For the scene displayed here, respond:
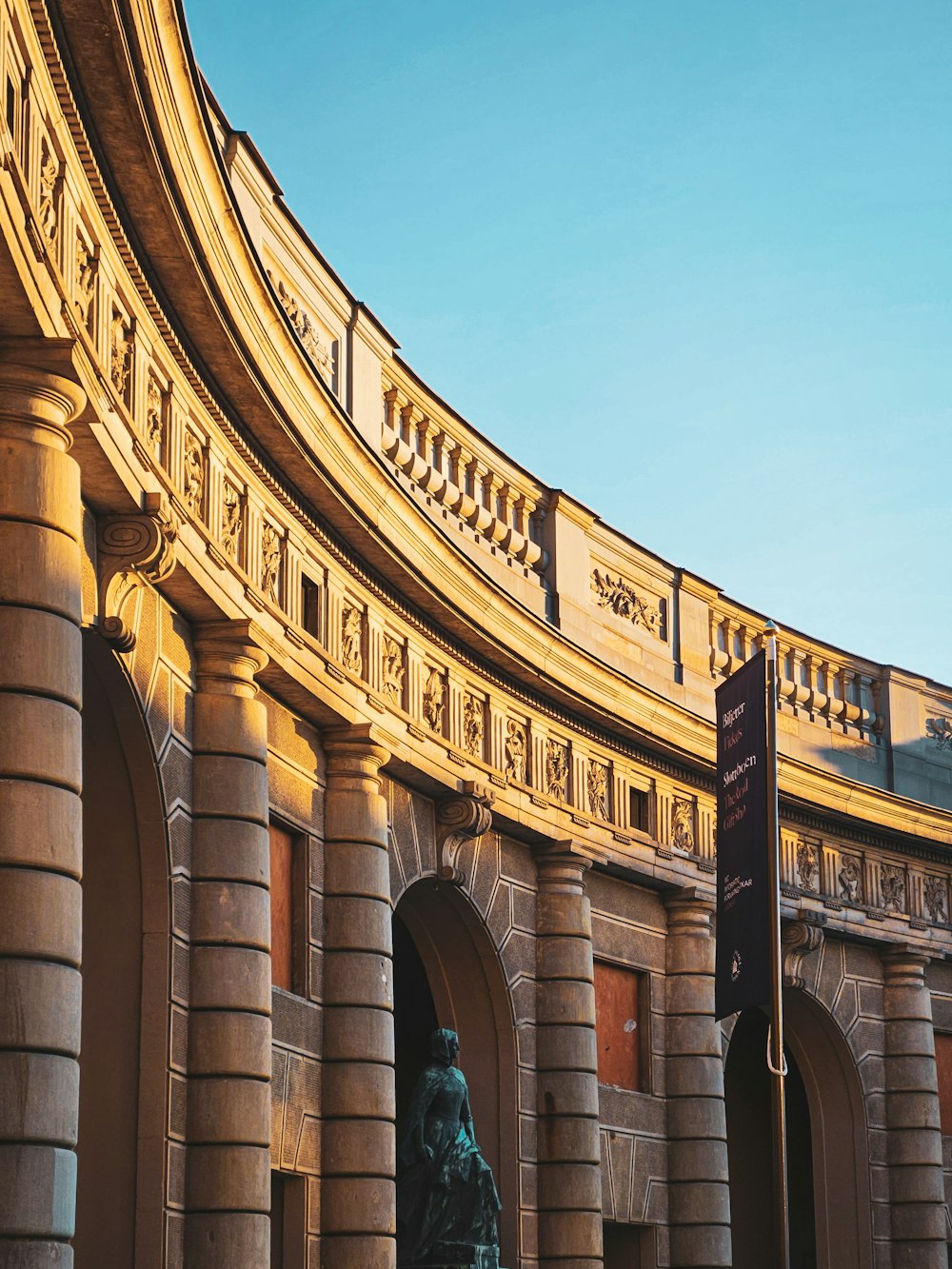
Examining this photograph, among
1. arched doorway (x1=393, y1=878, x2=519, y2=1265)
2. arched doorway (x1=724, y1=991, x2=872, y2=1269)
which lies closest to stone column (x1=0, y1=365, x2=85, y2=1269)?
arched doorway (x1=393, y1=878, x2=519, y2=1265)

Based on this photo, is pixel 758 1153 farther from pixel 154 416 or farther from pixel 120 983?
pixel 154 416

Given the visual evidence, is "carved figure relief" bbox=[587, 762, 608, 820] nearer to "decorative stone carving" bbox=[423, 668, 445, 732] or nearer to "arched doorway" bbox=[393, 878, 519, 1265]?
"arched doorway" bbox=[393, 878, 519, 1265]

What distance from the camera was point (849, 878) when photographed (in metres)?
30.4

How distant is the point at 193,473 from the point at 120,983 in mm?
4144

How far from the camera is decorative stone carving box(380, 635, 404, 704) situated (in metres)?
21.2

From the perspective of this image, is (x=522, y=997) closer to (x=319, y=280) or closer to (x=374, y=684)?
(x=374, y=684)

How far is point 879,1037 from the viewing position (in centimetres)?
3044

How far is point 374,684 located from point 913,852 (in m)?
13.2

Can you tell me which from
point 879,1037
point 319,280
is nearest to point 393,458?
point 319,280

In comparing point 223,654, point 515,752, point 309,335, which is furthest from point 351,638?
point 515,752

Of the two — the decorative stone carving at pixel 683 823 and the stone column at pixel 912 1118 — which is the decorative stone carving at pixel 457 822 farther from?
the stone column at pixel 912 1118

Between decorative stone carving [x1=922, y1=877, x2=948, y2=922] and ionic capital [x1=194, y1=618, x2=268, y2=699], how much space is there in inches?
656

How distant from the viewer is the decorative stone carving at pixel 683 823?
26984 millimetres


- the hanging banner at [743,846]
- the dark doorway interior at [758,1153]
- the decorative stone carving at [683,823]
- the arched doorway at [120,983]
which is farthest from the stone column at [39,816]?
the dark doorway interior at [758,1153]
